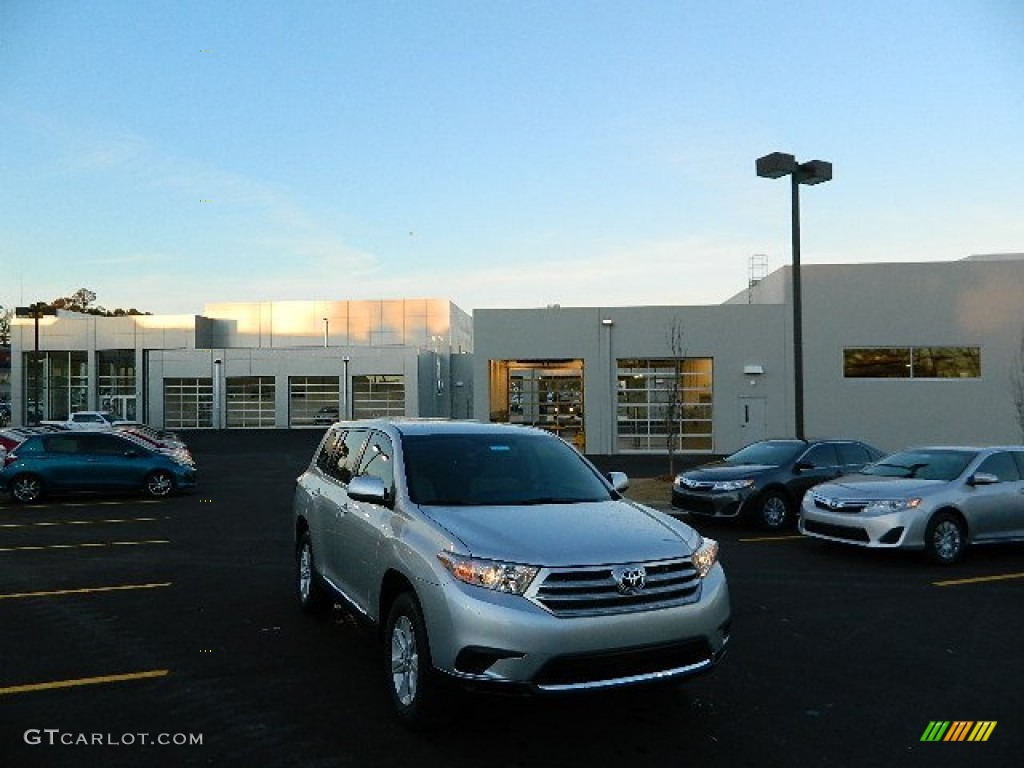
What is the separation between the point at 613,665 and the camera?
14.1ft

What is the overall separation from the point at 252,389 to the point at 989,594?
5194cm

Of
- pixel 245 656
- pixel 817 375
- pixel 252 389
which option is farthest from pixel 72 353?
pixel 245 656

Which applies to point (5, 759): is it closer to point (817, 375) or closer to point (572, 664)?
point (572, 664)

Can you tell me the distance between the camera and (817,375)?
2912cm

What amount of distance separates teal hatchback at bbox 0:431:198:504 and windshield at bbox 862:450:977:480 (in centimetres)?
1400

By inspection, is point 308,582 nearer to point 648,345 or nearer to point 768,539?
point 768,539

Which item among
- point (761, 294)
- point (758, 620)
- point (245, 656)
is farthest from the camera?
point (761, 294)

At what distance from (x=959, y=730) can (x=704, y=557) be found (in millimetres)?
1808

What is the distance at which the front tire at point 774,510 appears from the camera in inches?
513

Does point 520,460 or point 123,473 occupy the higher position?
point 520,460

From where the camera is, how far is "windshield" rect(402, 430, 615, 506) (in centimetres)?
543

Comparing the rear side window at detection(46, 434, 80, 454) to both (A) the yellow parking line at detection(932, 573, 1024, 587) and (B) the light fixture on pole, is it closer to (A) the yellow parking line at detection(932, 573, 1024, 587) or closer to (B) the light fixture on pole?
(B) the light fixture on pole

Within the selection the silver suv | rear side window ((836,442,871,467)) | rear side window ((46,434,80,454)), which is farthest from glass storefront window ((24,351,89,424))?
the silver suv

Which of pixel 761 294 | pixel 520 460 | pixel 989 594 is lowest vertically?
pixel 989 594
